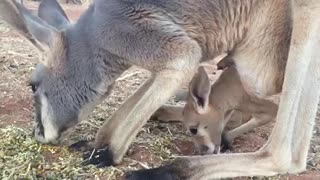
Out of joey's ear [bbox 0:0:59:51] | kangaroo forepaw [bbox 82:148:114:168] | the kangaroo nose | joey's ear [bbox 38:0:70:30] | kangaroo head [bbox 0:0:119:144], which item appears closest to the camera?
joey's ear [bbox 0:0:59:51]

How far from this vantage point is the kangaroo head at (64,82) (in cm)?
388

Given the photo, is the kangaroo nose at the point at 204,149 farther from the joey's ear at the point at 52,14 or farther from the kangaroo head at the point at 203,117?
the joey's ear at the point at 52,14

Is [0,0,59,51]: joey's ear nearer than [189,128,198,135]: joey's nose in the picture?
Yes

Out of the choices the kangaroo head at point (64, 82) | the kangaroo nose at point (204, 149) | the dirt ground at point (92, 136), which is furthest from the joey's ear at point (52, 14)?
the kangaroo nose at point (204, 149)

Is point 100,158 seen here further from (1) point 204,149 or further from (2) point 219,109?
(2) point 219,109

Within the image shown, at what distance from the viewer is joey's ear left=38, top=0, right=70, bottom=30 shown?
13.4 feet

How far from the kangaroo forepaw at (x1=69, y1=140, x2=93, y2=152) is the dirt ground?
46 mm

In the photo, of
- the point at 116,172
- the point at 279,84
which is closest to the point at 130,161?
the point at 116,172

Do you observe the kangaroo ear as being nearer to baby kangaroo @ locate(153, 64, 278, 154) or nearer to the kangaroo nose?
baby kangaroo @ locate(153, 64, 278, 154)

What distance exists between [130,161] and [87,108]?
0.42 m

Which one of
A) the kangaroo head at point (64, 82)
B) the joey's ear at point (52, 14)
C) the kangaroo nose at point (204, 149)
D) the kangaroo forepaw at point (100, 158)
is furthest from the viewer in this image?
the joey's ear at point (52, 14)

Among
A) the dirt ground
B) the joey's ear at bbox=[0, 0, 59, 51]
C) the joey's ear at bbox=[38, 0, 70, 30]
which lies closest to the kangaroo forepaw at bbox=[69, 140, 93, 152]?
the dirt ground

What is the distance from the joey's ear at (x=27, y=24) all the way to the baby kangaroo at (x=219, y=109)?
87 cm

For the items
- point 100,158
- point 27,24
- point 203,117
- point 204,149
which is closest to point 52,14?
point 27,24
